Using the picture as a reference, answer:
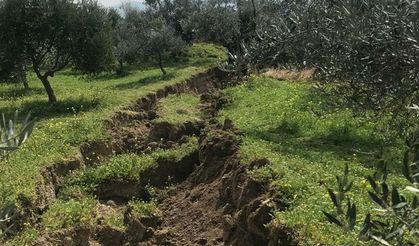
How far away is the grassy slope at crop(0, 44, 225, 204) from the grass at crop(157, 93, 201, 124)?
3.87ft

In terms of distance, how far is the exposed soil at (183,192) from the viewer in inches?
445

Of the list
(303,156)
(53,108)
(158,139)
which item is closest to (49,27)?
(53,108)

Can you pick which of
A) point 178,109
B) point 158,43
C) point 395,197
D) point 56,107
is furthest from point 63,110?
point 395,197

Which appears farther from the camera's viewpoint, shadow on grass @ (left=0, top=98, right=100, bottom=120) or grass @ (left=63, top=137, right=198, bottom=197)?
shadow on grass @ (left=0, top=98, right=100, bottom=120)

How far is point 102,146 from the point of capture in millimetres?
17172

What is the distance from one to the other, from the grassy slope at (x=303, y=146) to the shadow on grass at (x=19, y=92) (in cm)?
979

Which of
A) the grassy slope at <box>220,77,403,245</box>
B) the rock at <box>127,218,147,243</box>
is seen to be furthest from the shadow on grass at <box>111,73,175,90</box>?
the rock at <box>127,218,147,243</box>

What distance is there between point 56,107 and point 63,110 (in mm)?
433

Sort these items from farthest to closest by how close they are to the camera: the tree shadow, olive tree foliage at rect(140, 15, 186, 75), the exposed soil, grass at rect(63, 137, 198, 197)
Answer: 1. olive tree foliage at rect(140, 15, 186, 75)
2. the tree shadow
3. grass at rect(63, 137, 198, 197)
4. the exposed soil

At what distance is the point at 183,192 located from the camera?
15977 millimetres

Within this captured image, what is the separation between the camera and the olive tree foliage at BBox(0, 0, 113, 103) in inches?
824

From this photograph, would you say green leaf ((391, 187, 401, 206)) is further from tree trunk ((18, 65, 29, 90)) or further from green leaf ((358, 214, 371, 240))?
tree trunk ((18, 65, 29, 90))

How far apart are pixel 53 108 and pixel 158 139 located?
4.68 meters

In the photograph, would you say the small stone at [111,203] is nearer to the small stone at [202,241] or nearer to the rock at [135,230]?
the rock at [135,230]
